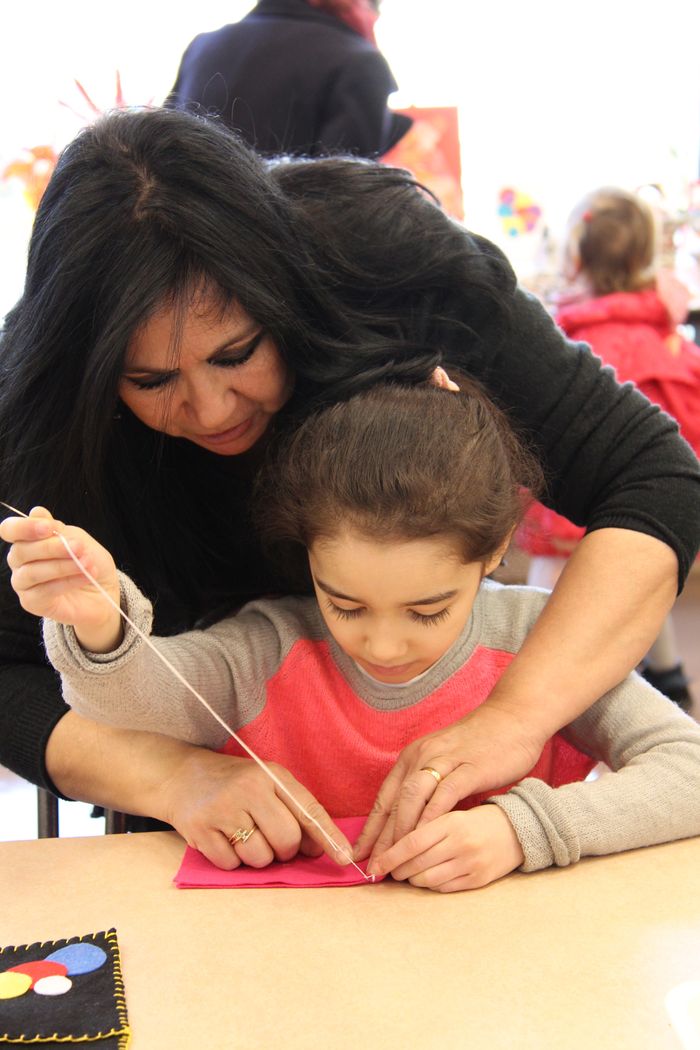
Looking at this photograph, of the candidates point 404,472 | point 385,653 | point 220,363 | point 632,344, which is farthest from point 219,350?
point 632,344

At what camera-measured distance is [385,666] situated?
1.07 meters

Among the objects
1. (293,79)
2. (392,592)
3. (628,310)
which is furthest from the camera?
(628,310)

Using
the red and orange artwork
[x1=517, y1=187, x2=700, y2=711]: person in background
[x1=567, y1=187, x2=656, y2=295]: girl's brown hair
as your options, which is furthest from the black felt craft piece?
the red and orange artwork

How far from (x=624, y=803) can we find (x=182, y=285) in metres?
0.59

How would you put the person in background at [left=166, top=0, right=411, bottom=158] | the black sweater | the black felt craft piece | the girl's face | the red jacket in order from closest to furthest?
the black felt craft piece → the girl's face → the black sweater → the person in background at [left=166, top=0, right=411, bottom=158] → the red jacket

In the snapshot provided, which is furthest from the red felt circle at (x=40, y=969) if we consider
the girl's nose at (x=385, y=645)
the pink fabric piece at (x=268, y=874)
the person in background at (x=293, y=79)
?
the person in background at (x=293, y=79)

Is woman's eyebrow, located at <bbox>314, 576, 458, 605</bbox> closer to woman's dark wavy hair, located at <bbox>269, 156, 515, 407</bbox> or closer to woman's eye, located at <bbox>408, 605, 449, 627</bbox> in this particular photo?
woman's eye, located at <bbox>408, 605, 449, 627</bbox>

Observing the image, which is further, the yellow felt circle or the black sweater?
the black sweater

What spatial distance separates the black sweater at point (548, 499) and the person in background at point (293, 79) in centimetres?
80

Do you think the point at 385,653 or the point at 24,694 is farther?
the point at 24,694

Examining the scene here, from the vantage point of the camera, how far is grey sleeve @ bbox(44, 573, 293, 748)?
0.96 metres

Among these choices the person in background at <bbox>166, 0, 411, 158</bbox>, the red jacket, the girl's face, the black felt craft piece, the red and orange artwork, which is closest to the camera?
the black felt craft piece

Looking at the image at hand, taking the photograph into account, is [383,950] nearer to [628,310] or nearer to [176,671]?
[176,671]

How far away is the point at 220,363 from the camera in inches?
43.7
